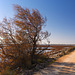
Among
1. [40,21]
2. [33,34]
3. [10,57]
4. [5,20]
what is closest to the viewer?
[10,57]

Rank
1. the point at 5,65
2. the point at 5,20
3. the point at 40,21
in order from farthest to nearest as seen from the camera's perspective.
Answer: the point at 40,21 < the point at 5,20 < the point at 5,65

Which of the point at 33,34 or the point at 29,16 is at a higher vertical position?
the point at 29,16

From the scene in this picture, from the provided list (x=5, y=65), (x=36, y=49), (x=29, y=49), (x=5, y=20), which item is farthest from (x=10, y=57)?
(x=5, y=20)

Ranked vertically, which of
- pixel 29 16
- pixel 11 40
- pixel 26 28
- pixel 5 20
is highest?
pixel 29 16

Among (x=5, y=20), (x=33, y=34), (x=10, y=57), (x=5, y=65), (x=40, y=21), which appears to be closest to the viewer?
(x=5, y=65)

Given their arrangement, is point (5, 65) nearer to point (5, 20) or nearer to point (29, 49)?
point (29, 49)

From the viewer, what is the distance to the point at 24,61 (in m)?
8.48

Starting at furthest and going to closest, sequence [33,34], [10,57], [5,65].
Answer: [33,34] → [10,57] → [5,65]

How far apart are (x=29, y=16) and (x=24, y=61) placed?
571 centimetres

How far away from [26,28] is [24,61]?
3946mm

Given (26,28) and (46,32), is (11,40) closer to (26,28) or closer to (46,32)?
(26,28)

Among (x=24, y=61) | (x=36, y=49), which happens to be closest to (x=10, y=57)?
(x=24, y=61)

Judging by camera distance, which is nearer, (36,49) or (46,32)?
(36,49)

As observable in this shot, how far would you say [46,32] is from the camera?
11211 mm
